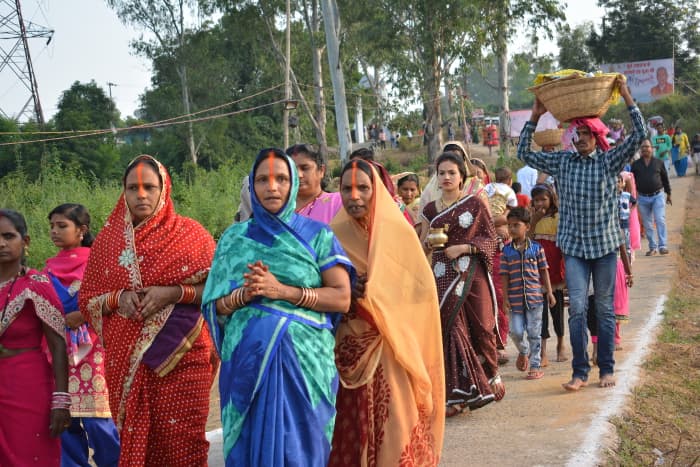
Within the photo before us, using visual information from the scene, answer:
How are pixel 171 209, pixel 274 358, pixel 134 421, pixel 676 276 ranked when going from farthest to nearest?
pixel 676 276 → pixel 171 209 → pixel 134 421 → pixel 274 358

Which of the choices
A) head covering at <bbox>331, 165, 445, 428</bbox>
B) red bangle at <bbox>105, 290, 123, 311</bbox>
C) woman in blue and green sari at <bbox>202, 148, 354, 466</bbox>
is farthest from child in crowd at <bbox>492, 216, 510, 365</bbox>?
red bangle at <bbox>105, 290, 123, 311</bbox>

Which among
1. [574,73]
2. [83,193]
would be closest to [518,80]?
[83,193]

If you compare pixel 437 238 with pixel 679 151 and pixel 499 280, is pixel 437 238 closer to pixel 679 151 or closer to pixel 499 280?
pixel 499 280

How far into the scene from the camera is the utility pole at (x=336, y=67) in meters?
22.5

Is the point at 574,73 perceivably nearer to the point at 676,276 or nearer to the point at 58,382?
the point at 58,382

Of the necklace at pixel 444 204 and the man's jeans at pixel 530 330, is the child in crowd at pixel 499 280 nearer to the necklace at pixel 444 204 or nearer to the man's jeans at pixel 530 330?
the man's jeans at pixel 530 330

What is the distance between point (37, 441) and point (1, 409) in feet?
0.82

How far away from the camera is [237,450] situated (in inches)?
146

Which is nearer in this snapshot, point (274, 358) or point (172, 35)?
point (274, 358)

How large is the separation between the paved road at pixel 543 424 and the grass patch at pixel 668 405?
0.11 meters

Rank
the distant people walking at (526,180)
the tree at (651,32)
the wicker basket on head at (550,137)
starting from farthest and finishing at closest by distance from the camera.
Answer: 1. the tree at (651,32)
2. the wicker basket on head at (550,137)
3. the distant people walking at (526,180)

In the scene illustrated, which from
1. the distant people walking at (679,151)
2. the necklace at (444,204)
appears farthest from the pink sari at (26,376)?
the distant people walking at (679,151)

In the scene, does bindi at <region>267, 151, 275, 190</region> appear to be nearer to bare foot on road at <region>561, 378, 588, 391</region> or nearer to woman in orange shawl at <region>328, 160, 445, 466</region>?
woman in orange shawl at <region>328, 160, 445, 466</region>

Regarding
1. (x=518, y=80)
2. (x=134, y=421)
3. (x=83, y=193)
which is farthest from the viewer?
(x=518, y=80)
